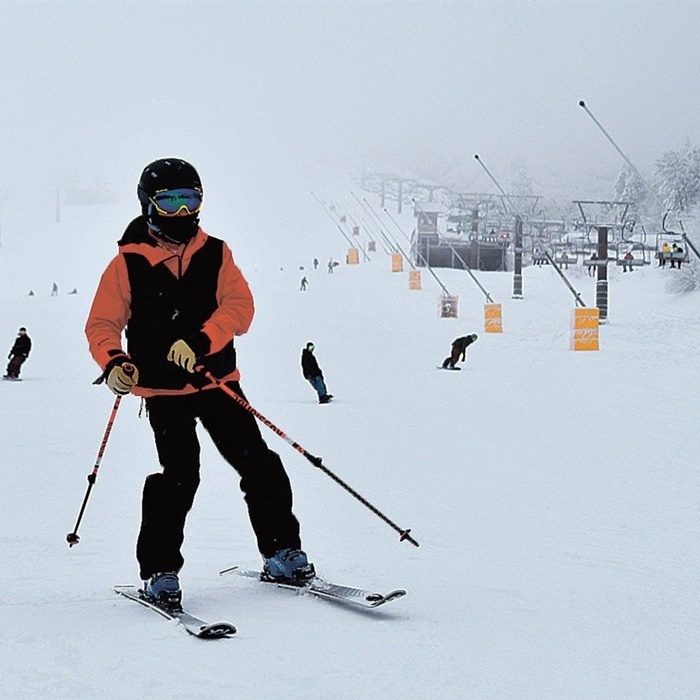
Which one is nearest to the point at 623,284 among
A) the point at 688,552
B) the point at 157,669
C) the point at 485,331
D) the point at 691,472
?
the point at 485,331

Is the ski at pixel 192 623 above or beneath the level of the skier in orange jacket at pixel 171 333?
beneath

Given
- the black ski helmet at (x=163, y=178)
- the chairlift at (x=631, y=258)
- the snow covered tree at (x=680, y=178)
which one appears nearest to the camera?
the black ski helmet at (x=163, y=178)

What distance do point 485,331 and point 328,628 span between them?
1022 inches

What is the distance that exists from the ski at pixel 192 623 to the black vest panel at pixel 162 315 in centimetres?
85

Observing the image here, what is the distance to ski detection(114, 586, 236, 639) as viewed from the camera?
322cm

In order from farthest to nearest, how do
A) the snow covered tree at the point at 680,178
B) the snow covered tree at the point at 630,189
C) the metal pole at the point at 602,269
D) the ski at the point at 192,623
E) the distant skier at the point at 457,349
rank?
1. the snow covered tree at the point at 630,189
2. the snow covered tree at the point at 680,178
3. the metal pole at the point at 602,269
4. the distant skier at the point at 457,349
5. the ski at the point at 192,623

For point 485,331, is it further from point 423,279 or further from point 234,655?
point 234,655

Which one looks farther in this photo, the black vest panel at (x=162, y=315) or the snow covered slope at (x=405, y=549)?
the black vest panel at (x=162, y=315)

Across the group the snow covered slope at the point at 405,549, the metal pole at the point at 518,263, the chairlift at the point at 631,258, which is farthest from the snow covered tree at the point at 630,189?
the snow covered slope at the point at 405,549

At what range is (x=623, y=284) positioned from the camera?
4856 centimetres

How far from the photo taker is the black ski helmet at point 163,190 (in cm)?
380

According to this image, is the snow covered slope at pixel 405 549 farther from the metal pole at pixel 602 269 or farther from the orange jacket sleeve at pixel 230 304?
the metal pole at pixel 602 269

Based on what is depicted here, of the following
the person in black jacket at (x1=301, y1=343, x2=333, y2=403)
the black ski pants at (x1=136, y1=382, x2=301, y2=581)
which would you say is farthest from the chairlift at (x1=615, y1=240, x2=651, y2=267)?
the black ski pants at (x1=136, y1=382, x2=301, y2=581)

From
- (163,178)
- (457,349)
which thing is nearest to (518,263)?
(457,349)
